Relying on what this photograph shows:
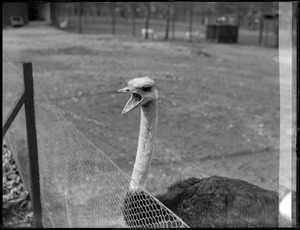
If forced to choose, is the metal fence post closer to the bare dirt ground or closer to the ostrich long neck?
the ostrich long neck

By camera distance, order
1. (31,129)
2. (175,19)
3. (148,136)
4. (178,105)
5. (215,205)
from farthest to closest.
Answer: (175,19), (178,105), (31,129), (148,136), (215,205)

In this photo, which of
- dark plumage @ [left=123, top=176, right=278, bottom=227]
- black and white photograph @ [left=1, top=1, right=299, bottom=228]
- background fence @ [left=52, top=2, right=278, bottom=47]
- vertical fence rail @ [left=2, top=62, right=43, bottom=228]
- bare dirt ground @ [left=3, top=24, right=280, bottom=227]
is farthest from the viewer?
background fence @ [left=52, top=2, right=278, bottom=47]

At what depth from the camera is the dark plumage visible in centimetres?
161

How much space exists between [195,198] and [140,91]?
53 centimetres

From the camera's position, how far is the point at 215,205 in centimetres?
174

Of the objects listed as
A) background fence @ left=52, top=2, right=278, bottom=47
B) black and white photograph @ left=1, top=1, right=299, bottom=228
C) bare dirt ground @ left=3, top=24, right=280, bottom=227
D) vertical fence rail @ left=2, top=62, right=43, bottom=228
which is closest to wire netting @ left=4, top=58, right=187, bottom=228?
black and white photograph @ left=1, top=1, right=299, bottom=228

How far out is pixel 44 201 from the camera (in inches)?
111

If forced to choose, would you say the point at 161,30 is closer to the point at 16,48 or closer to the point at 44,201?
the point at 16,48

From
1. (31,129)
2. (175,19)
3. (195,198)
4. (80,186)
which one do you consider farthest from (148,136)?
(175,19)

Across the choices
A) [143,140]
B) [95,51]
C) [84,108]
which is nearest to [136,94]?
[143,140]

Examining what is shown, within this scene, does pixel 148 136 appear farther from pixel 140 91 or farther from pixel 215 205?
pixel 215 205

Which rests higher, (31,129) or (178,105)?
(31,129)

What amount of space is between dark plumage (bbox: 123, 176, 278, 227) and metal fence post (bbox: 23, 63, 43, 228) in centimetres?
92

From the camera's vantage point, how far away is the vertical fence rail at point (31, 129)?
2.39 m
